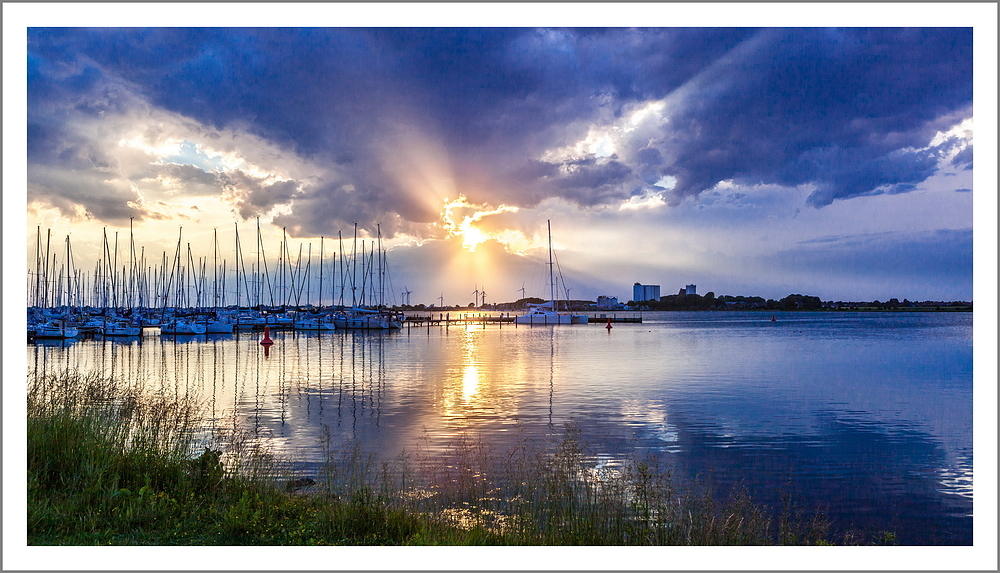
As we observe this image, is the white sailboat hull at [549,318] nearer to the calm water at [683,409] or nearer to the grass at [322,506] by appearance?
the calm water at [683,409]

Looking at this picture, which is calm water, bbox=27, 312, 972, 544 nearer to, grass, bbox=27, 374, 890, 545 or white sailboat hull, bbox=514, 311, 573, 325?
grass, bbox=27, 374, 890, 545

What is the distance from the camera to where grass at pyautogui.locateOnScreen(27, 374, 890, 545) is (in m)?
7.93

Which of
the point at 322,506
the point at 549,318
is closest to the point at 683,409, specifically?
the point at 322,506

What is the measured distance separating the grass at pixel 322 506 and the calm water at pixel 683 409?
2.67 meters

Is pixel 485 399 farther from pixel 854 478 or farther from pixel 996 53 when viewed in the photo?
pixel 996 53

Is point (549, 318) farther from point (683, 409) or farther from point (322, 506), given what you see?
point (322, 506)

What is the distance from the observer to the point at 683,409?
2283cm

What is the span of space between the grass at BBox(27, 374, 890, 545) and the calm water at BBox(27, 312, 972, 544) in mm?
2674

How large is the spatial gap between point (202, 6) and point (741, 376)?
3152 cm

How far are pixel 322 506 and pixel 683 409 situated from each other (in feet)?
54.5

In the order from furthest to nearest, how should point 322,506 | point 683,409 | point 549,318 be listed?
1. point 549,318
2. point 683,409
3. point 322,506

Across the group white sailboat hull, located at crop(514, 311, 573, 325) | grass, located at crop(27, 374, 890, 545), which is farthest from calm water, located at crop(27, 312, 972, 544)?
white sailboat hull, located at crop(514, 311, 573, 325)

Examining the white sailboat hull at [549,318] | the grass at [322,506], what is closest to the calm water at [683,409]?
the grass at [322,506]

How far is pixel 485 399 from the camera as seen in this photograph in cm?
2533
